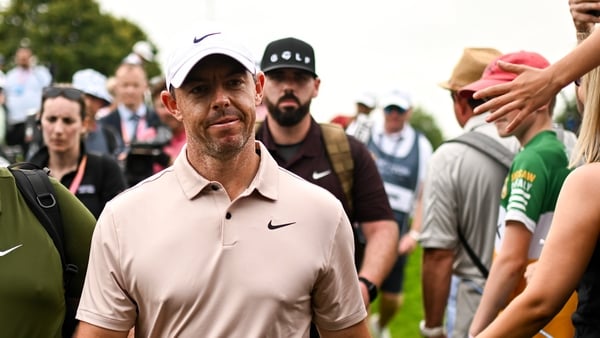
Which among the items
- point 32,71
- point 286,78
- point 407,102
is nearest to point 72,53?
point 32,71

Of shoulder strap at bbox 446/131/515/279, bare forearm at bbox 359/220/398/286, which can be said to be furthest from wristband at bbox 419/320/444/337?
bare forearm at bbox 359/220/398/286

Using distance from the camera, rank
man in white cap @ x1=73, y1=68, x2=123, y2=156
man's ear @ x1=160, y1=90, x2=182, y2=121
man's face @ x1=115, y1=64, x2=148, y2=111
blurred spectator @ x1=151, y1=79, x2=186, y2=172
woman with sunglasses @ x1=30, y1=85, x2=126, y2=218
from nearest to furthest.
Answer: man's ear @ x1=160, y1=90, x2=182, y2=121 < woman with sunglasses @ x1=30, y1=85, x2=126, y2=218 < blurred spectator @ x1=151, y1=79, x2=186, y2=172 < man in white cap @ x1=73, y1=68, x2=123, y2=156 < man's face @ x1=115, y1=64, x2=148, y2=111

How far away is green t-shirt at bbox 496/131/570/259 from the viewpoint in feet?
16.8

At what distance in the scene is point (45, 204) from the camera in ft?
13.7

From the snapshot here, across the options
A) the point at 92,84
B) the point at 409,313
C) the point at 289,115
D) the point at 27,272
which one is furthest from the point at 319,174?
the point at 409,313

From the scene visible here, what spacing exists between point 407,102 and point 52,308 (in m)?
9.24

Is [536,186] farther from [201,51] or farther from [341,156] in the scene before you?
[201,51]

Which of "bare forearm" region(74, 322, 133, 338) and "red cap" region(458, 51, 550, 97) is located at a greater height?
"red cap" region(458, 51, 550, 97)

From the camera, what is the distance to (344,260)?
3746mm

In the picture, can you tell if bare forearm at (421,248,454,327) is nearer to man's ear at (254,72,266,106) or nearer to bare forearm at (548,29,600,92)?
man's ear at (254,72,266,106)

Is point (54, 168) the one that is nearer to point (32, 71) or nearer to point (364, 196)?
point (364, 196)

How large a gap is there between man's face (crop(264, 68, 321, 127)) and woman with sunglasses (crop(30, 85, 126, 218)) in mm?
1230

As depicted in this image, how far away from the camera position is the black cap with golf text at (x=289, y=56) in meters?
6.16

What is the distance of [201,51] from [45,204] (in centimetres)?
98
